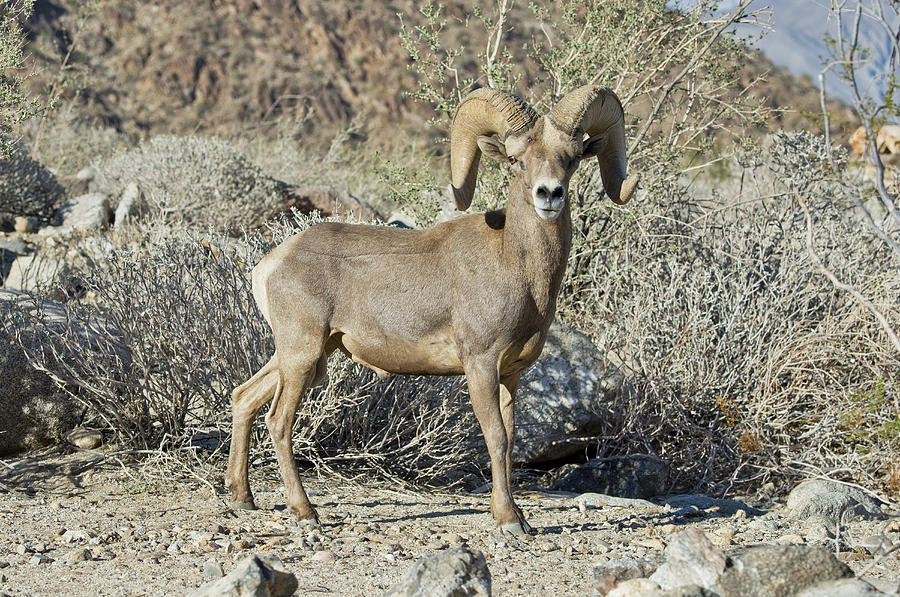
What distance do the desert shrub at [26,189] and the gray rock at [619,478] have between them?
825 centimetres

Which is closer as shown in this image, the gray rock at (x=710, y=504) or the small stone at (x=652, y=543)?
the small stone at (x=652, y=543)

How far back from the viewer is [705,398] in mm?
7777

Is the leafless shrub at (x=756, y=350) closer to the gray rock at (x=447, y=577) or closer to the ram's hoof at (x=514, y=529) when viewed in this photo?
the ram's hoof at (x=514, y=529)

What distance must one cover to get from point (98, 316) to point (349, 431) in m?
1.98

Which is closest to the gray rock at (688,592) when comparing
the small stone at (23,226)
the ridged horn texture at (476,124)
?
the ridged horn texture at (476,124)

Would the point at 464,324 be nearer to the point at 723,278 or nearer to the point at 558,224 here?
the point at 558,224

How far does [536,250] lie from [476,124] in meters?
0.87

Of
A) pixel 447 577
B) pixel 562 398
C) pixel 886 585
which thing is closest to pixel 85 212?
pixel 562 398

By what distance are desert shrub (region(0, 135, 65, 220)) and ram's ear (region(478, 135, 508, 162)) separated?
8.33 metres

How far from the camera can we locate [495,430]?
520cm

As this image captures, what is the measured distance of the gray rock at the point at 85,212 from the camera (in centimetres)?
1175

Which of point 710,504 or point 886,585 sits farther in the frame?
point 710,504

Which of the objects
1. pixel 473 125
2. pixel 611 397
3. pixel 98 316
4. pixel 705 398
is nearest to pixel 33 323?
pixel 98 316

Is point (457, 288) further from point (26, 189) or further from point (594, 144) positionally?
point (26, 189)
